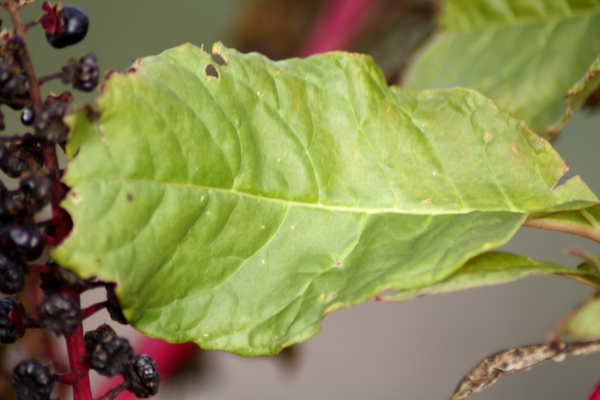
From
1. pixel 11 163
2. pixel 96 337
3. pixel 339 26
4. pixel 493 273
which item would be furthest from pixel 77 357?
pixel 339 26

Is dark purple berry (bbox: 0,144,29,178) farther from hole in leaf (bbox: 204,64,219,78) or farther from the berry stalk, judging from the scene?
hole in leaf (bbox: 204,64,219,78)

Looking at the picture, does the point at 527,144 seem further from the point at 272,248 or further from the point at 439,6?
the point at 439,6

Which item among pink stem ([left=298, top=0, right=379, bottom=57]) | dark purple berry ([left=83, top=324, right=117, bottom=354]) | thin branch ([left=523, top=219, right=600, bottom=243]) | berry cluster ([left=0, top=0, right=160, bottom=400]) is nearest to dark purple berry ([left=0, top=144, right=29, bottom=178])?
berry cluster ([left=0, top=0, right=160, bottom=400])

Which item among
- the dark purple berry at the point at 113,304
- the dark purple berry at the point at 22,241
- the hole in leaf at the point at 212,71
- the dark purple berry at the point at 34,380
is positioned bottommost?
the dark purple berry at the point at 34,380

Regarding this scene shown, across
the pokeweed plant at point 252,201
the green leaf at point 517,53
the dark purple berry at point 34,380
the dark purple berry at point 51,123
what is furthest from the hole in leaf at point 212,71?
the green leaf at point 517,53

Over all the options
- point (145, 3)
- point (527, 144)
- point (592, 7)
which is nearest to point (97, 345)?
point (527, 144)

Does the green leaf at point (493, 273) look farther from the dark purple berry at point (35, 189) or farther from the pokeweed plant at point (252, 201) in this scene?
the dark purple berry at point (35, 189)

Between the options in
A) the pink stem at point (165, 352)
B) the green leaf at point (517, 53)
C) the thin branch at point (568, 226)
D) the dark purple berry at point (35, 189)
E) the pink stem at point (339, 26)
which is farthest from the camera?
the pink stem at point (339, 26)
